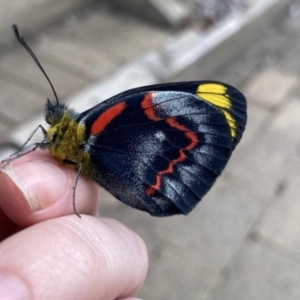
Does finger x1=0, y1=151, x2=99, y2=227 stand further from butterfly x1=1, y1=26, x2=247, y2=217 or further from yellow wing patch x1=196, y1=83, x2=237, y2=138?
yellow wing patch x1=196, y1=83, x2=237, y2=138

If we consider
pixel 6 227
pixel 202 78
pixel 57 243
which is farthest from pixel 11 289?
pixel 202 78

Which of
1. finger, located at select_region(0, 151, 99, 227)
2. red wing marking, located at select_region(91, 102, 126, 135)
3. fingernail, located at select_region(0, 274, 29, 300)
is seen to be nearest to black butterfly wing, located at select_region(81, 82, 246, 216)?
red wing marking, located at select_region(91, 102, 126, 135)

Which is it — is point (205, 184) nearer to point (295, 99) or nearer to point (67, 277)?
point (67, 277)

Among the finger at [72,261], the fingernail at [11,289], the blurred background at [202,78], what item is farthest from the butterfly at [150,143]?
the blurred background at [202,78]

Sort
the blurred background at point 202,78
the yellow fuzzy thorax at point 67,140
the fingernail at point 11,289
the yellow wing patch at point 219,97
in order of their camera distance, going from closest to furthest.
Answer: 1. the fingernail at point 11,289
2. the yellow fuzzy thorax at point 67,140
3. the yellow wing patch at point 219,97
4. the blurred background at point 202,78

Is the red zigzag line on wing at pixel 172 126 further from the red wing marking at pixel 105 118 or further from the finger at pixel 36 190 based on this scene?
the finger at pixel 36 190

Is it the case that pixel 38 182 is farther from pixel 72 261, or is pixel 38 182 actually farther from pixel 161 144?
pixel 161 144
